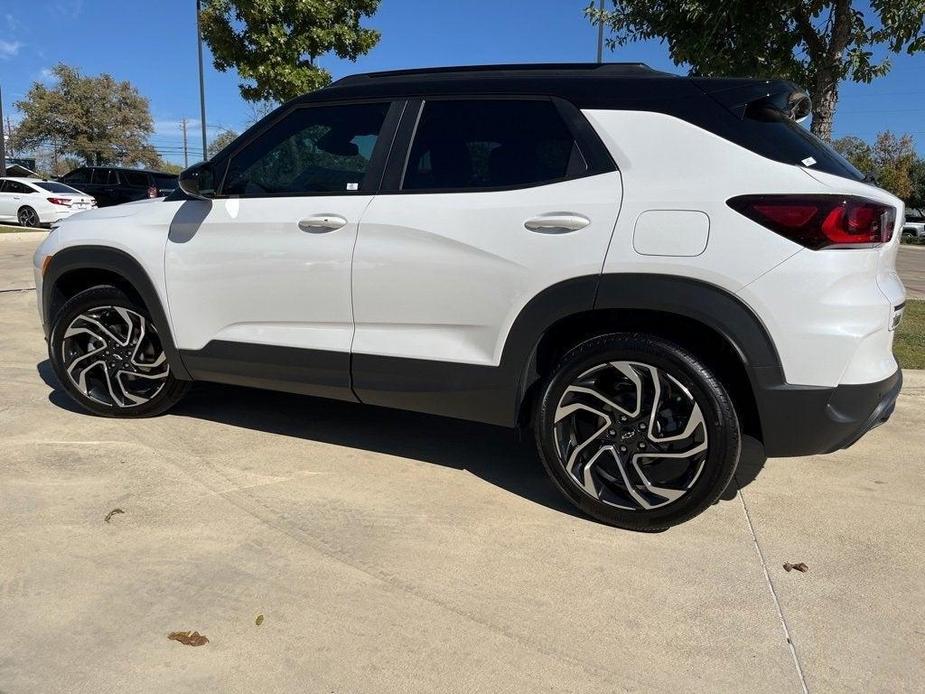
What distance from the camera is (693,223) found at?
2684 mm

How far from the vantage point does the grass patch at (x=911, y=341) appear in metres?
5.48

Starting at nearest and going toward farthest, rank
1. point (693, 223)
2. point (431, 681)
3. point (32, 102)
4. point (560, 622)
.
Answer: point (431, 681)
point (560, 622)
point (693, 223)
point (32, 102)

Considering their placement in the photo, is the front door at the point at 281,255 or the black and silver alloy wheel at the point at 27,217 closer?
the front door at the point at 281,255

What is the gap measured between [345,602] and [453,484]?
1079 millimetres

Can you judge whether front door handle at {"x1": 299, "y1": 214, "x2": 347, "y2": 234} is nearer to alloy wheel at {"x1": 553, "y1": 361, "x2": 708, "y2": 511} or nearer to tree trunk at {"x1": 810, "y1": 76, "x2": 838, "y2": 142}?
alloy wheel at {"x1": 553, "y1": 361, "x2": 708, "y2": 511}

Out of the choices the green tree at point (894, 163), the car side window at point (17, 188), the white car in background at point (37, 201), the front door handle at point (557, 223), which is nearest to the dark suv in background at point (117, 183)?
the white car in background at point (37, 201)

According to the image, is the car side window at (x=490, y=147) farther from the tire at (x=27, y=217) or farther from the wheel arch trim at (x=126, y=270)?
the tire at (x=27, y=217)

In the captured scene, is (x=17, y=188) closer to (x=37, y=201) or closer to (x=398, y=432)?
(x=37, y=201)

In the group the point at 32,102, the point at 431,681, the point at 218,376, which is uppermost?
the point at 32,102

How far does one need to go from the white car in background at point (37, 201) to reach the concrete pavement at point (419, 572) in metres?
17.1

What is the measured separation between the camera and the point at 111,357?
13.3 ft

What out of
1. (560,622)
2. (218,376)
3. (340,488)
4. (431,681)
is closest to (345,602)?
(431,681)

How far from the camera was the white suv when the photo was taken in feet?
8.61

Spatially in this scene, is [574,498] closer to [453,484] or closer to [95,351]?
[453,484]
